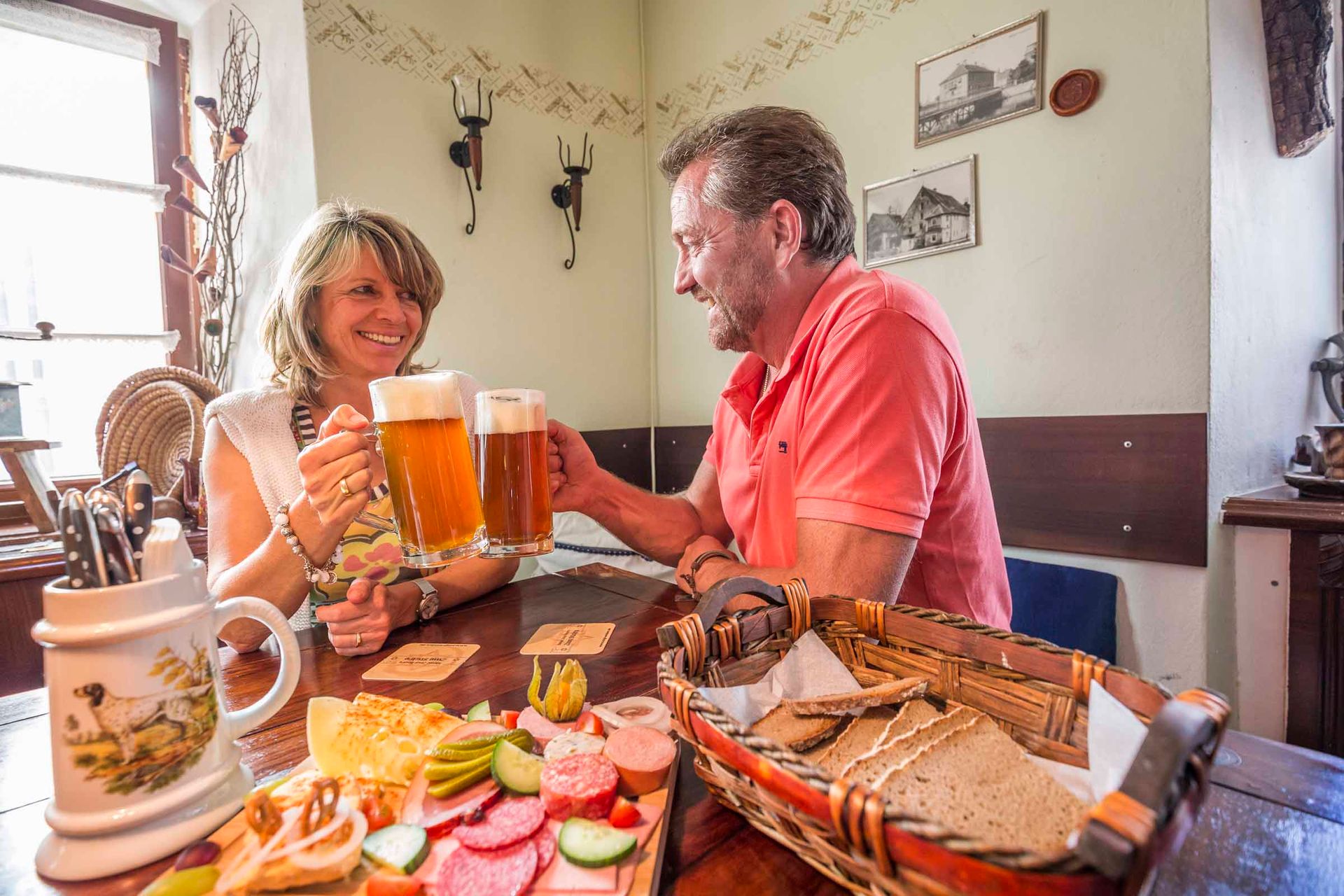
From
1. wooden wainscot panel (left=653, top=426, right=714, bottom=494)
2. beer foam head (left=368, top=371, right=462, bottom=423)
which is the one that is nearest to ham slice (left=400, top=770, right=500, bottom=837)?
beer foam head (left=368, top=371, right=462, bottom=423)

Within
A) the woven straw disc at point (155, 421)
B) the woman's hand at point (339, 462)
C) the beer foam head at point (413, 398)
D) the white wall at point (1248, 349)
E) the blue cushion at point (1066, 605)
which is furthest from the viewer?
the woven straw disc at point (155, 421)

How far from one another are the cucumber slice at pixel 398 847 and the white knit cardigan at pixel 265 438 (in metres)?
1.06

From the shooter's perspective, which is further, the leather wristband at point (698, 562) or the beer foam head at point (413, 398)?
the leather wristband at point (698, 562)

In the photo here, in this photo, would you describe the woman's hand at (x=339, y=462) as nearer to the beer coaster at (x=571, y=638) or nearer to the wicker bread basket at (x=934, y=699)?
→ the beer coaster at (x=571, y=638)

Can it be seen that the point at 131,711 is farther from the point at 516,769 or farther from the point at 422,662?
the point at 422,662

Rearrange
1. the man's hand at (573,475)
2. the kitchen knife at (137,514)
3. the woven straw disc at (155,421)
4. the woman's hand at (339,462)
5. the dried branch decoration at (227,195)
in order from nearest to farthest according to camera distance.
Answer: the kitchen knife at (137,514)
the woman's hand at (339,462)
the man's hand at (573,475)
the woven straw disc at (155,421)
the dried branch decoration at (227,195)

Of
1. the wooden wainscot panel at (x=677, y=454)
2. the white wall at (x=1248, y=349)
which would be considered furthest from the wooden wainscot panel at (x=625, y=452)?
the white wall at (x=1248, y=349)

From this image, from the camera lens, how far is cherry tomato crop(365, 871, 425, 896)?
506 millimetres

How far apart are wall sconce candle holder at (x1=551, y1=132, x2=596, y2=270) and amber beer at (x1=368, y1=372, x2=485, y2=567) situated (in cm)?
237

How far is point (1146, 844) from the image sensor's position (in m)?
0.33

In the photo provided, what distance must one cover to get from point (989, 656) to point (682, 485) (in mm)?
→ 2642

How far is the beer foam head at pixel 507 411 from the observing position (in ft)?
3.51

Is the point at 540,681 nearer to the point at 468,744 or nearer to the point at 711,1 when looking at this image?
the point at 468,744

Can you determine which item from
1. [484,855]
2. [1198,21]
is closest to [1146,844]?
[484,855]
